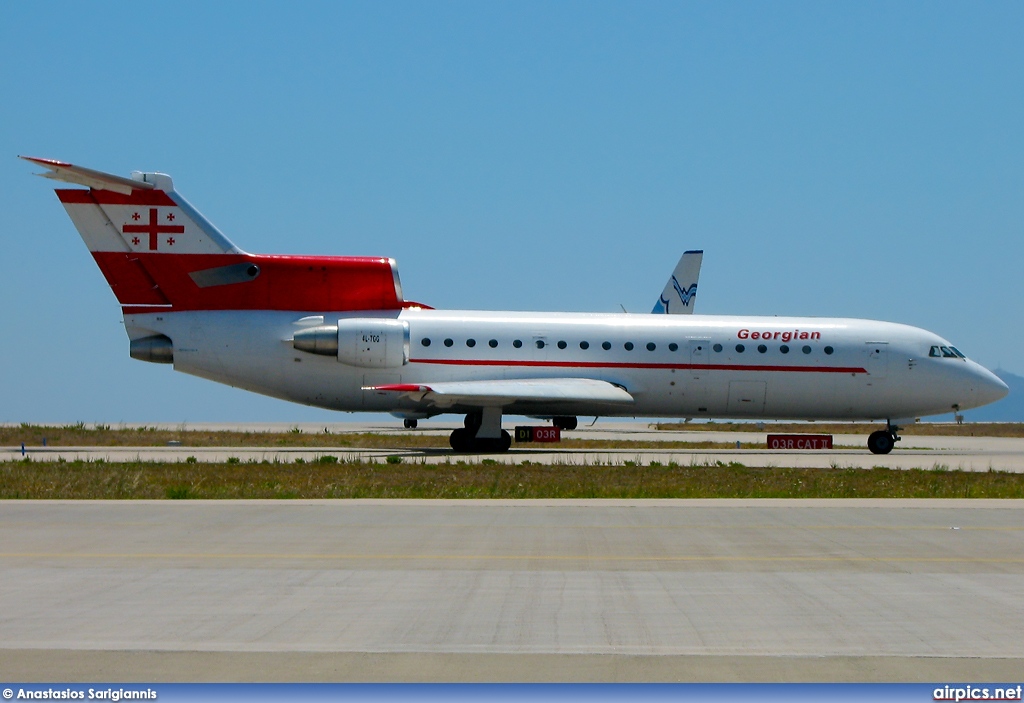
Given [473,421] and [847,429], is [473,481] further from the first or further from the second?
[847,429]

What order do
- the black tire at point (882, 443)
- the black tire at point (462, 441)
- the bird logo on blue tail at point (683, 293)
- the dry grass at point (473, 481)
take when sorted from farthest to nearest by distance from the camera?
the bird logo on blue tail at point (683, 293) < the black tire at point (882, 443) < the black tire at point (462, 441) < the dry grass at point (473, 481)

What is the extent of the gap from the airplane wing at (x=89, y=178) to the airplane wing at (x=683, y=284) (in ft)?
103

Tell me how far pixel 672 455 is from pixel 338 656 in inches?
914

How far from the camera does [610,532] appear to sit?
495 inches

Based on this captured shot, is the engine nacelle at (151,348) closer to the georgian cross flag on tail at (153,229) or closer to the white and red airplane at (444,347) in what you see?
the white and red airplane at (444,347)

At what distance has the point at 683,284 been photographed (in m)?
54.5

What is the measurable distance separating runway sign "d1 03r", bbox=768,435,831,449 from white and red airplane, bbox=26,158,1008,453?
2.45m

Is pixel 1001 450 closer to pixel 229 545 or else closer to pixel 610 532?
pixel 610 532

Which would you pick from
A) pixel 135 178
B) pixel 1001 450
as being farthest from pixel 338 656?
pixel 1001 450

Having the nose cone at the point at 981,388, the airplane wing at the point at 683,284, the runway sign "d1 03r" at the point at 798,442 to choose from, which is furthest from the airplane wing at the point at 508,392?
the airplane wing at the point at 683,284

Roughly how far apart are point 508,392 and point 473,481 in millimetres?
8959

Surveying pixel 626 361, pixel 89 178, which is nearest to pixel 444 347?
pixel 626 361

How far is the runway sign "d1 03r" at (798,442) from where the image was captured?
3362cm

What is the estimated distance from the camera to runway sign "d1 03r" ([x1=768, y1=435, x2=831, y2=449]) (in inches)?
1324
